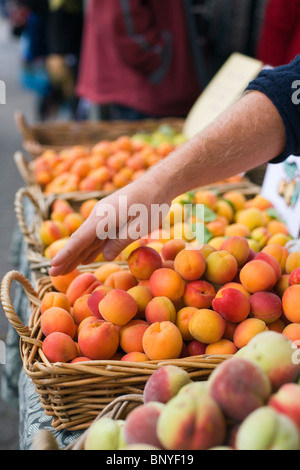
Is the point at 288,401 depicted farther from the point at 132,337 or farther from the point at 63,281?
the point at 63,281

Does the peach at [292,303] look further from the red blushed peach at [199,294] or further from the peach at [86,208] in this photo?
the peach at [86,208]

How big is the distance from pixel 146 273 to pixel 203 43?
216 centimetres

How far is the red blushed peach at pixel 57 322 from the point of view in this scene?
0.96m

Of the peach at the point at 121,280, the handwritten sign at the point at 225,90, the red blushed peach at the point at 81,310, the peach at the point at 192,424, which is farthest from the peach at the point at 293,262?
the handwritten sign at the point at 225,90

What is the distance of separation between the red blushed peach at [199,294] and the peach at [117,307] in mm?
122

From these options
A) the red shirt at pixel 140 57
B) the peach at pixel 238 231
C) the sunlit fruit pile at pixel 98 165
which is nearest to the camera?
the peach at pixel 238 231

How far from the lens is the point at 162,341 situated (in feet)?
2.87

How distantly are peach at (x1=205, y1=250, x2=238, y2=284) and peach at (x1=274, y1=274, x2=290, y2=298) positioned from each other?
0.32 ft

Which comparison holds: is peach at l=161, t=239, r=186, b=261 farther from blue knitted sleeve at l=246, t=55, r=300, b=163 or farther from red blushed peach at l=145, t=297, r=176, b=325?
blue knitted sleeve at l=246, t=55, r=300, b=163

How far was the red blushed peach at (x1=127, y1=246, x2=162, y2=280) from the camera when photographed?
1.04 metres

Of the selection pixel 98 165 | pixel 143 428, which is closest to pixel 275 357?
pixel 143 428

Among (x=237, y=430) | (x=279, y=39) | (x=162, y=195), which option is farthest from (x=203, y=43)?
(x=237, y=430)

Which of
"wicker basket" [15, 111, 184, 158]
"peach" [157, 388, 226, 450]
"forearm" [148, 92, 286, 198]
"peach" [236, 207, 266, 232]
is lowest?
"wicker basket" [15, 111, 184, 158]

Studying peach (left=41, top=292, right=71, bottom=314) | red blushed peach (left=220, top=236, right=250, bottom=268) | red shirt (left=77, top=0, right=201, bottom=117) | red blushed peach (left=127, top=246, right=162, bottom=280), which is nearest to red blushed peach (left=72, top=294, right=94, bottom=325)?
peach (left=41, top=292, right=71, bottom=314)
